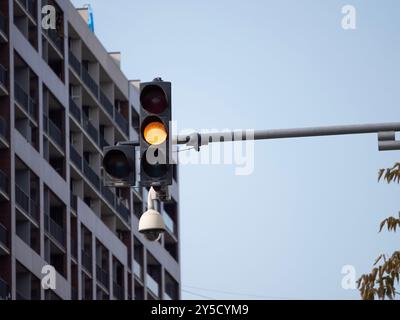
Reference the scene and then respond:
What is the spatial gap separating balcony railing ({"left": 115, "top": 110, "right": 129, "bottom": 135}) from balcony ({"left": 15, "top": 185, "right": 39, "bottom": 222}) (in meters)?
16.5

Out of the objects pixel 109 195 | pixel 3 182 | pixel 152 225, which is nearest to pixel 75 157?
pixel 109 195

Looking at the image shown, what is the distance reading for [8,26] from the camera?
64.9 metres

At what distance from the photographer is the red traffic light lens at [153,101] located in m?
18.9

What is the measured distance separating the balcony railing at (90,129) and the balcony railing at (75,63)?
2.51m

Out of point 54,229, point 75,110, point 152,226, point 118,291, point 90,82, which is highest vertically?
point 90,82

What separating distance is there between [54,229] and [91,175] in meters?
8.01

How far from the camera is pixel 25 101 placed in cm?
6700

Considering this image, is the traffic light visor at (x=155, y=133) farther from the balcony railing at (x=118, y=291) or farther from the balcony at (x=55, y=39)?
the balcony railing at (x=118, y=291)

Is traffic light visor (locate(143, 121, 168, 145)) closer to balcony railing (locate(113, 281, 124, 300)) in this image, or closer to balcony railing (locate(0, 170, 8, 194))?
balcony railing (locate(0, 170, 8, 194))

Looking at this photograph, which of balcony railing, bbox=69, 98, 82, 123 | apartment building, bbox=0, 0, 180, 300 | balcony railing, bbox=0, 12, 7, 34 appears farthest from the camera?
balcony railing, bbox=69, 98, 82, 123

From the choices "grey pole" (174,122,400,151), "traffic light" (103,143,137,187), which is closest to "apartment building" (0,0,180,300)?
"grey pole" (174,122,400,151)

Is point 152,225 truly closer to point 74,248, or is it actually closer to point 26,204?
point 26,204

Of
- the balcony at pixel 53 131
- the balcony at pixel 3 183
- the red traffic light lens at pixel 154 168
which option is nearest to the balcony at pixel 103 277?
the balcony at pixel 53 131

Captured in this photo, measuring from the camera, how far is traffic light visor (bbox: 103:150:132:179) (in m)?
19.1
